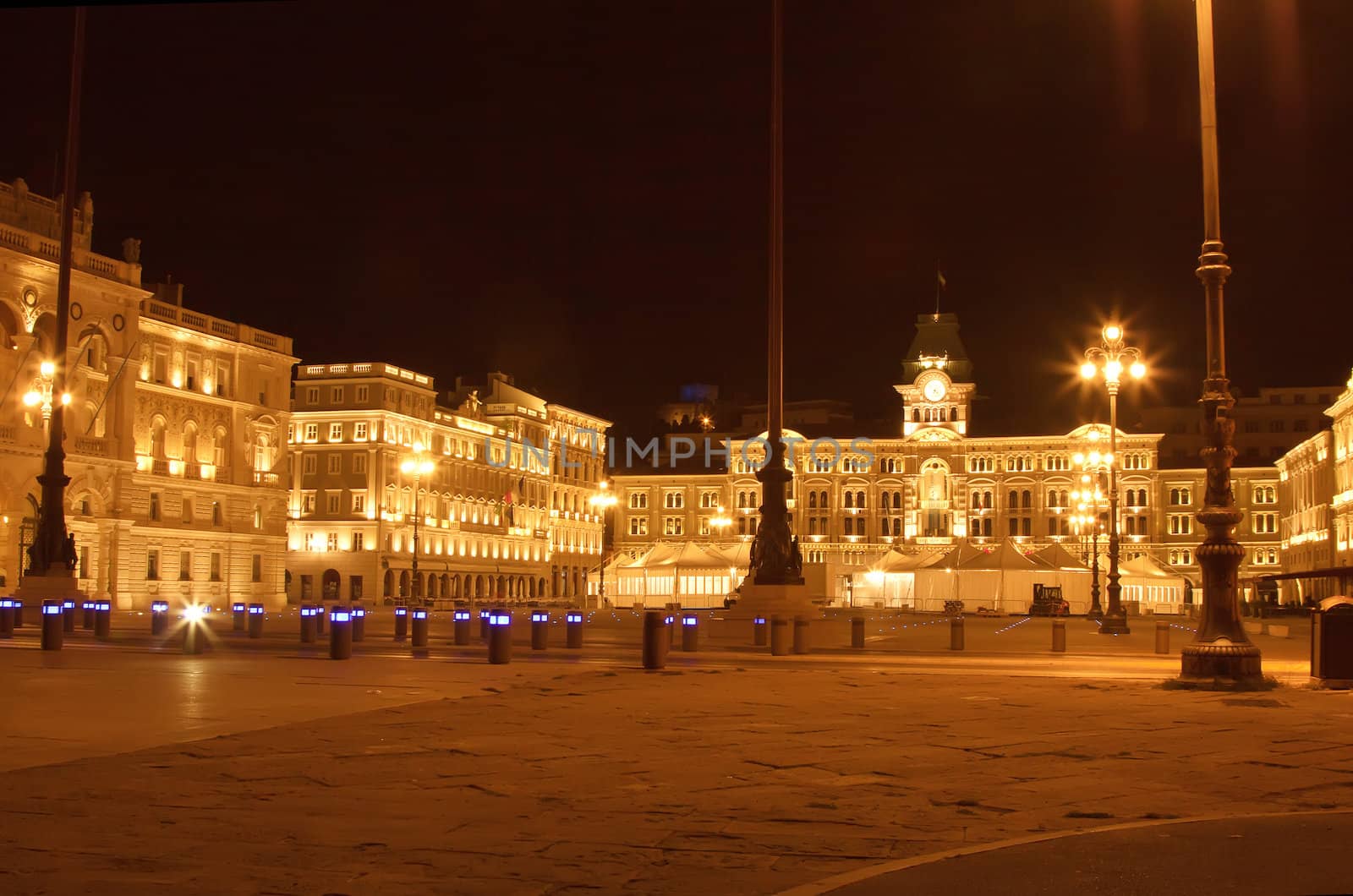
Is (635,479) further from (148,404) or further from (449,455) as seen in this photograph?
(148,404)

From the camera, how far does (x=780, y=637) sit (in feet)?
91.9

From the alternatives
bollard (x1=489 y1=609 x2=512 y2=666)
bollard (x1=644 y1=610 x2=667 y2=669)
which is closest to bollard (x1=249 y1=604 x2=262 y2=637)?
bollard (x1=489 y1=609 x2=512 y2=666)

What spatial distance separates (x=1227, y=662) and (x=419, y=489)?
81.3 metres

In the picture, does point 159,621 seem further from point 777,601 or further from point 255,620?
point 777,601

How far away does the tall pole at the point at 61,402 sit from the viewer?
108 feet

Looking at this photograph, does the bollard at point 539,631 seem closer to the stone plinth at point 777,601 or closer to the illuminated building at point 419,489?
the stone plinth at point 777,601

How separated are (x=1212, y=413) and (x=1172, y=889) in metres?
13.7

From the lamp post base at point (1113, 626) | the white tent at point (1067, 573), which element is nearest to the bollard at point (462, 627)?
the lamp post base at point (1113, 626)

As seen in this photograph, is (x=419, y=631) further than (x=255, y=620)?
No

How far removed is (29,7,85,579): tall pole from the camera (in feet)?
108

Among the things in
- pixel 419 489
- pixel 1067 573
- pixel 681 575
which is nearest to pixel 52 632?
pixel 681 575

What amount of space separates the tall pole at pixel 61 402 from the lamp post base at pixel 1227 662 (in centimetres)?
2578

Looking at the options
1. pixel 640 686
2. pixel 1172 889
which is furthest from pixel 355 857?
pixel 640 686

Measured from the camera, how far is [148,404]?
71.3 metres
